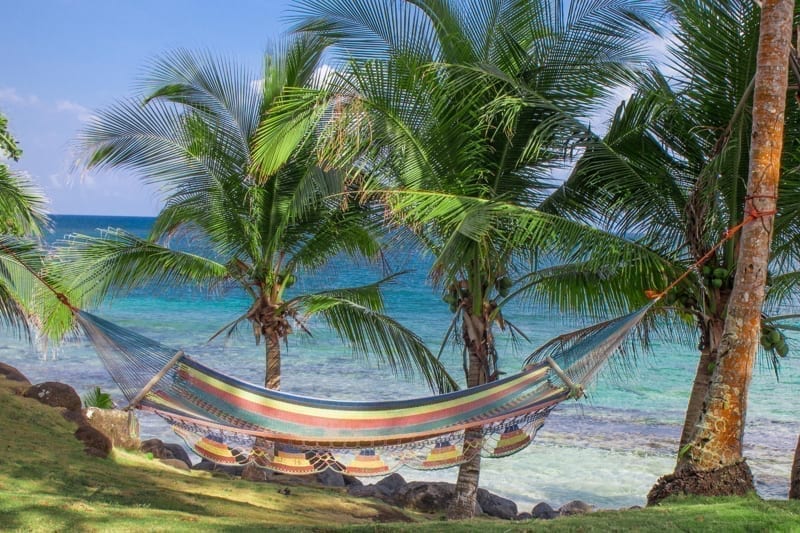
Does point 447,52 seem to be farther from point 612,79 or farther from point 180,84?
point 180,84

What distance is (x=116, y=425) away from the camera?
6324mm

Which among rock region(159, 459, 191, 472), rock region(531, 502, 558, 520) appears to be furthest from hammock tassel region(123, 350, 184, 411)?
rock region(531, 502, 558, 520)

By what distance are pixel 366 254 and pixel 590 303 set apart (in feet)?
6.11

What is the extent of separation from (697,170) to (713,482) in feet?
5.71

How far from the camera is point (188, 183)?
5.75 metres

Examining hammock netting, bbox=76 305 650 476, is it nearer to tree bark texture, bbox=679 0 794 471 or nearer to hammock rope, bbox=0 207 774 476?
hammock rope, bbox=0 207 774 476

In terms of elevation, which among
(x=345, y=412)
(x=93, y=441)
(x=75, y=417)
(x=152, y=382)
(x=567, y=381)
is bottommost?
(x=93, y=441)

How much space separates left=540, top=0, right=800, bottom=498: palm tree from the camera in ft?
14.1

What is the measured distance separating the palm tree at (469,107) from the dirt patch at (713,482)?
47.5 inches

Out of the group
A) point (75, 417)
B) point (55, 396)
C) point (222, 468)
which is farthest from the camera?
point (222, 468)

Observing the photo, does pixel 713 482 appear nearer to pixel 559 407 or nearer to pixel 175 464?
pixel 175 464

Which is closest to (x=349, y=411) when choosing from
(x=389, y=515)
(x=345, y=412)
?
(x=345, y=412)

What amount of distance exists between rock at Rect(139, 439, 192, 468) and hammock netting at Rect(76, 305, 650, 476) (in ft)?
10.6

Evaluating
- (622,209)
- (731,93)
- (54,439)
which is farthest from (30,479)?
(731,93)
